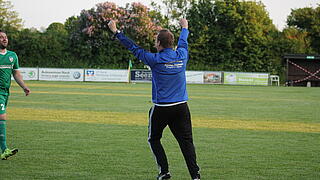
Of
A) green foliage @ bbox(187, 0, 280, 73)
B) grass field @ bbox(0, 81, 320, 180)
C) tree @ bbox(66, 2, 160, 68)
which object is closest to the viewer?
grass field @ bbox(0, 81, 320, 180)

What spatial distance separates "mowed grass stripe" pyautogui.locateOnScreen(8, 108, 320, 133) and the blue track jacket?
710 centimetres

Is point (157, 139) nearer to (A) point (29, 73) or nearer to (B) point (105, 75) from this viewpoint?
(B) point (105, 75)

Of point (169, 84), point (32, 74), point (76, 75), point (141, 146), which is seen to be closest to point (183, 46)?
point (169, 84)

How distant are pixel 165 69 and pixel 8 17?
80.6 metres

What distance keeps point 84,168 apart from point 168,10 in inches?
2685

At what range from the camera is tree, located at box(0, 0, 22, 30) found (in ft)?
265

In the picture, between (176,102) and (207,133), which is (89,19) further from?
(176,102)

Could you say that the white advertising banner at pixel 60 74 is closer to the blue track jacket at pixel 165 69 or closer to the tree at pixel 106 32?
the tree at pixel 106 32

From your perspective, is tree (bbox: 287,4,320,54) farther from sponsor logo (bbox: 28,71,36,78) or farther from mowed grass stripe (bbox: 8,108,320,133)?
mowed grass stripe (bbox: 8,108,320,133)

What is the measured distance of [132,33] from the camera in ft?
218

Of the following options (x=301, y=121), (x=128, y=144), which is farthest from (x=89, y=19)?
(x=128, y=144)

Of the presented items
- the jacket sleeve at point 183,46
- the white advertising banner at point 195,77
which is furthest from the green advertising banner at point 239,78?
the jacket sleeve at point 183,46

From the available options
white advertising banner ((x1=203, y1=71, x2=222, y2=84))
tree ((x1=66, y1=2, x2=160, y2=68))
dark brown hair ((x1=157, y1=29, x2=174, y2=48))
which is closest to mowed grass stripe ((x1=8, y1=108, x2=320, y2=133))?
dark brown hair ((x1=157, y1=29, x2=174, y2=48))

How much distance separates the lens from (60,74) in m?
49.0
